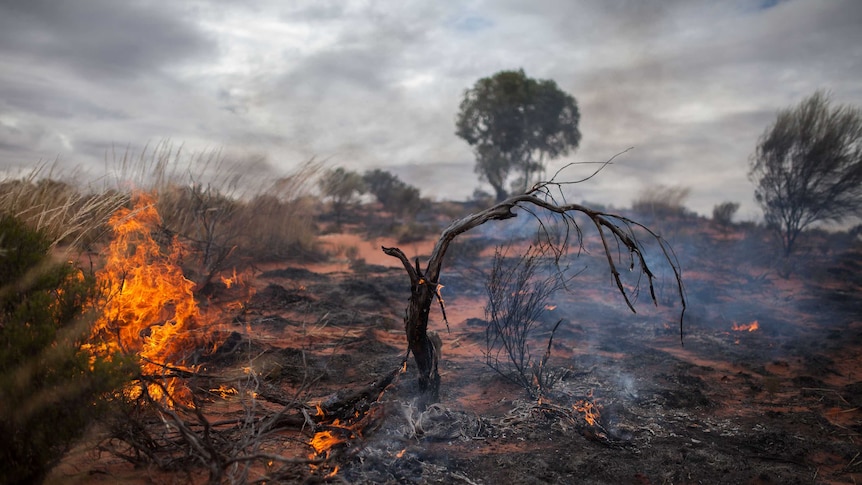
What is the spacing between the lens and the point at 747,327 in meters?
9.52

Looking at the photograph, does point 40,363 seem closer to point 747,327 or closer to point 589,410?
point 589,410

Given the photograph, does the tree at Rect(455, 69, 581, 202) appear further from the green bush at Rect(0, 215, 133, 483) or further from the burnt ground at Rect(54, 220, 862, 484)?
the green bush at Rect(0, 215, 133, 483)

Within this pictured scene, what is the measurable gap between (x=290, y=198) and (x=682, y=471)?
10.1m

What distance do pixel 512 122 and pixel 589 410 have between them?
1032 inches

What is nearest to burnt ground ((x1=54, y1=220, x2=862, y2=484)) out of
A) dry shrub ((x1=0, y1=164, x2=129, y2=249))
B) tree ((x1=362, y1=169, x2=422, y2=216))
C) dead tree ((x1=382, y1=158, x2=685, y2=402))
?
dead tree ((x1=382, y1=158, x2=685, y2=402))

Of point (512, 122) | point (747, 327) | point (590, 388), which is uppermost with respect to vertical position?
point (512, 122)

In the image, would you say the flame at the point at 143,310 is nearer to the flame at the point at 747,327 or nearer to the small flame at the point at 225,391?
the small flame at the point at 225,391

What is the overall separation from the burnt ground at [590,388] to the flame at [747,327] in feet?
0.29

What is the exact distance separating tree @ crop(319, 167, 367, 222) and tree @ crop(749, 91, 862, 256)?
14.0 meters

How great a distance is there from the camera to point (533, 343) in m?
7.50

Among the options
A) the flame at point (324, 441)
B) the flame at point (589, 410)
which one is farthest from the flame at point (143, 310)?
the flame at point (589, 410)

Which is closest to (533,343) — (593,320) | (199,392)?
(593,320)

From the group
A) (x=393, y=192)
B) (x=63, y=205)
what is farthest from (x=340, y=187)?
(x=393, y=192)

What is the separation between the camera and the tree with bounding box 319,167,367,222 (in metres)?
12.3
